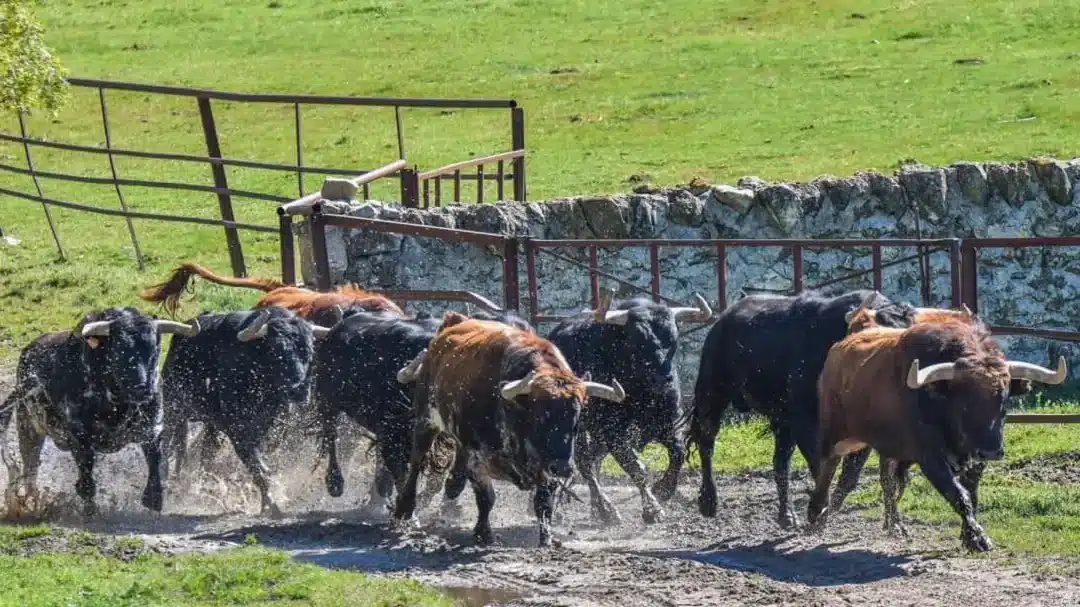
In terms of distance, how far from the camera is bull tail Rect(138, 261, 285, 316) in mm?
16484

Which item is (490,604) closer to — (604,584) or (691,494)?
(604,584)

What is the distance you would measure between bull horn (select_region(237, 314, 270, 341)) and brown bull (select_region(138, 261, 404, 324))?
806 millimetres

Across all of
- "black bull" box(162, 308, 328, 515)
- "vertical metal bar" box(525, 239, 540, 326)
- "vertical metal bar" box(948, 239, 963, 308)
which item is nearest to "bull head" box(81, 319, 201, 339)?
"black bull" box(162, 308, 328, 515)

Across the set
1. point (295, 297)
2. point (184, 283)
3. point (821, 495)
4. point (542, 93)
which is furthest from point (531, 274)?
point (542, 93)

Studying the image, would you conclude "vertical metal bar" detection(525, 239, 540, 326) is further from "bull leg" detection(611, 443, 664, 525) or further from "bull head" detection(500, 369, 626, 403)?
"bull head" detection(500, 369, 626, 403)

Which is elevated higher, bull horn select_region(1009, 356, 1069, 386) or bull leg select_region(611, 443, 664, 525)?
bull horn select_region(1009, 356, 1069, 386)

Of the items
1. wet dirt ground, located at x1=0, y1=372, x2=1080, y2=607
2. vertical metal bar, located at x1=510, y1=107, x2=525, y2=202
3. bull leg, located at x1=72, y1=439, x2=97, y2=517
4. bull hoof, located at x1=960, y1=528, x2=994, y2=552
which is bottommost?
wet dirt ground, located at x1=0, y1=372, x2=1080, y2=607

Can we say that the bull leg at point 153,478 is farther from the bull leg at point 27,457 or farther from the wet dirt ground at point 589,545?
the bull leg at point 27,457

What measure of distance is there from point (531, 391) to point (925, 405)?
2345 mm

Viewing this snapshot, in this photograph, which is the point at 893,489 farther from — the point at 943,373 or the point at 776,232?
the point at 776,232

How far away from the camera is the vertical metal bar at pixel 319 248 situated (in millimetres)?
16156

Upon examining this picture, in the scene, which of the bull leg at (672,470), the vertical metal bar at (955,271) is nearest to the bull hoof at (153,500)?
the bull leg at (672,470)

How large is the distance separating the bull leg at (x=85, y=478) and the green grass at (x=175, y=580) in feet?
5.34

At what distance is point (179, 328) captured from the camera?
46.5 ft
